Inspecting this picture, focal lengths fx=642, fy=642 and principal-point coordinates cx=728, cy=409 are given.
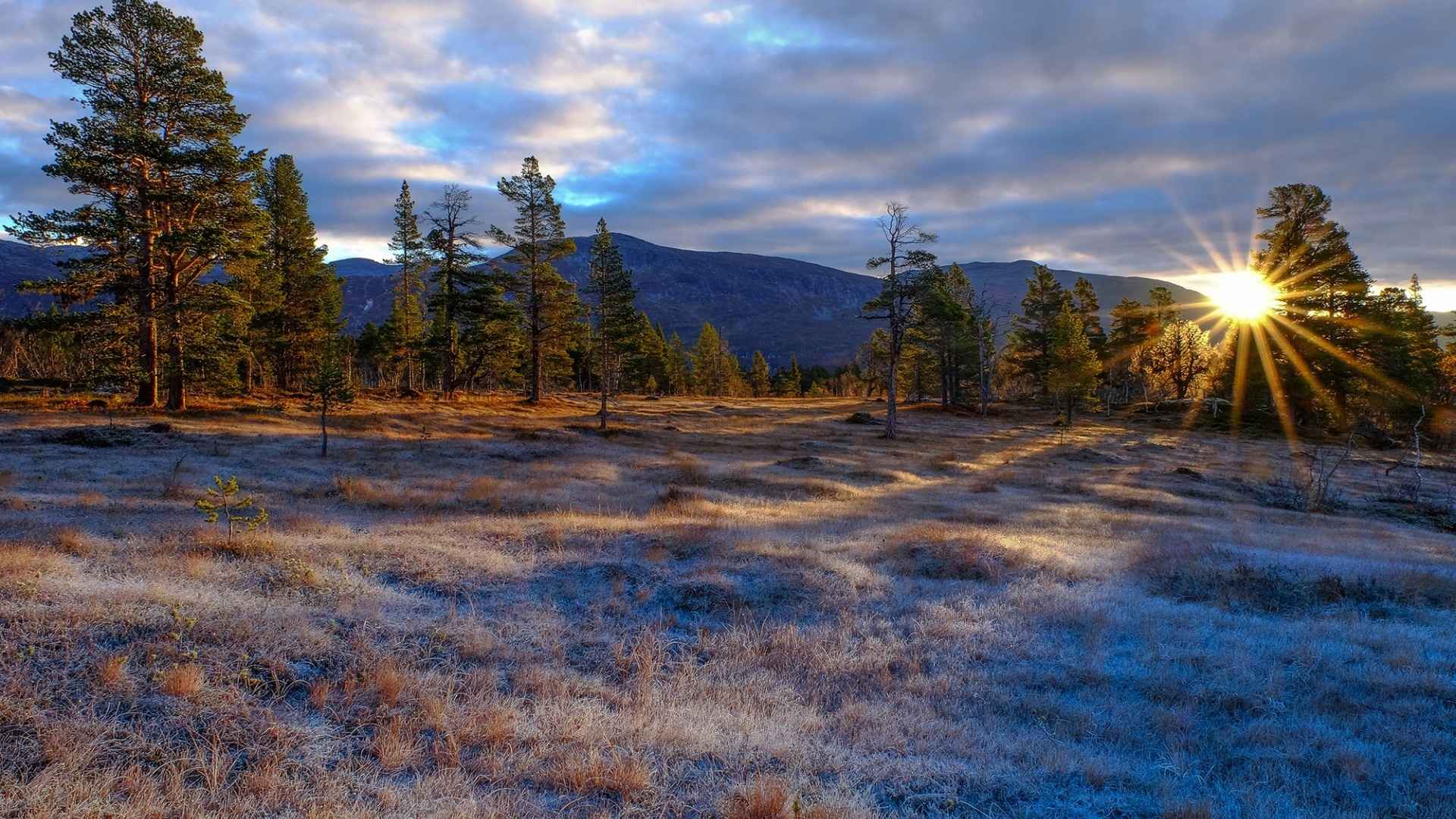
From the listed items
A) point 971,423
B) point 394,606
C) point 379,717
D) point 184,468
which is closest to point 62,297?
point 184,468

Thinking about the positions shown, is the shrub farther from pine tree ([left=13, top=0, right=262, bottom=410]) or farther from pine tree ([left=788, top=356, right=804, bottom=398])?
pine tree ([left=788, top=356, right=804, bottom=398])

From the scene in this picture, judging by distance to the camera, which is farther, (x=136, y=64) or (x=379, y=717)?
(x=136, y=64)

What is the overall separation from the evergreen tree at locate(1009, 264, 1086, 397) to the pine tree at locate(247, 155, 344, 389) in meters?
53.6

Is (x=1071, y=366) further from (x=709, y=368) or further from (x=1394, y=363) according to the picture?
(x=709, y=368)

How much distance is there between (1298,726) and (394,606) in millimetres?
9280

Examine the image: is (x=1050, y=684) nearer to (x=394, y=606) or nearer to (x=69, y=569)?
(x=394, y=606)

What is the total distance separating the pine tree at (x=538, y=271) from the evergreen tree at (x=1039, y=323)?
38424mm

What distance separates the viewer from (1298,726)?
5766 mm

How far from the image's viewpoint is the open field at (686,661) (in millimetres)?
4504

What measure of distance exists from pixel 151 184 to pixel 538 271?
19.6 metres

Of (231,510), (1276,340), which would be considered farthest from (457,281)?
(1276,340)

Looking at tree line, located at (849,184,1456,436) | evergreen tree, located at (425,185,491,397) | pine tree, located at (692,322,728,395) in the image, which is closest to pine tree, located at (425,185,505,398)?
evergreen tree, located at (425,185,491,397)

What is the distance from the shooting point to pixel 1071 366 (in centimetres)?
4850

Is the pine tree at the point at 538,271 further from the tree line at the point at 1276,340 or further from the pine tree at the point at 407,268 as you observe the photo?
the tree line at the point at 1276,340
